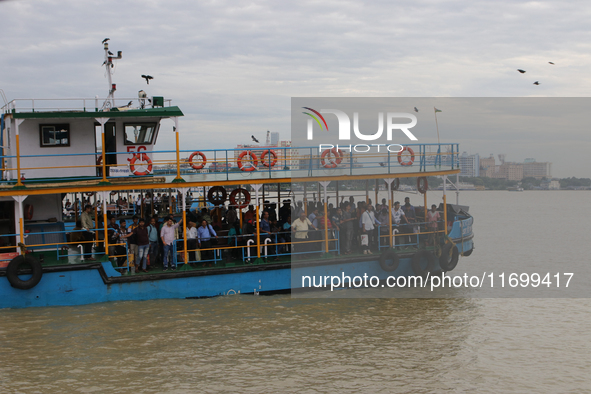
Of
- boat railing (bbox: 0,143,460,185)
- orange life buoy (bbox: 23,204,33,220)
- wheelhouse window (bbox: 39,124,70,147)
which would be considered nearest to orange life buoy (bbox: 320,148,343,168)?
boat railing (bbox: 0,143,460,185)

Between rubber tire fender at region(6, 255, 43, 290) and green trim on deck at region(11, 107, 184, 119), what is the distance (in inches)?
152

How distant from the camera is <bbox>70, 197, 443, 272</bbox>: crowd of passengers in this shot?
14383mm

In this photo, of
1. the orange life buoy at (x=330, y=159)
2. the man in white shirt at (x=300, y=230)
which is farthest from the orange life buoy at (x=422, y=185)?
the man in white shirt at (x=300, y=230)

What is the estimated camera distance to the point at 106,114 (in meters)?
14.7

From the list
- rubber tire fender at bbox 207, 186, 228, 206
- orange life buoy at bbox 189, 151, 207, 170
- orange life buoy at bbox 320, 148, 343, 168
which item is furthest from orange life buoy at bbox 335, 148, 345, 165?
orange life buoy at bbox 189, 151, 207, 170

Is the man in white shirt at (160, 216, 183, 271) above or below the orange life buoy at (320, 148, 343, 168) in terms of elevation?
below

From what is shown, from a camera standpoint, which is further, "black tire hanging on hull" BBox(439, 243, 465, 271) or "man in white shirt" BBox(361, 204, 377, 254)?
"black tire hanging on hull" BBox(439, 243, 465, 271)

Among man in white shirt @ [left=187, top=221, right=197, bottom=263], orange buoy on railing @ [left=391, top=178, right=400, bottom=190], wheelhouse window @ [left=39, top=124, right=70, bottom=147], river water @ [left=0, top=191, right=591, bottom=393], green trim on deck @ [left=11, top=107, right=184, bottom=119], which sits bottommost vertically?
river water @ [left=0, top=191, right=591, bottom=393]

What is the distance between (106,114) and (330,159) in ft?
21.2

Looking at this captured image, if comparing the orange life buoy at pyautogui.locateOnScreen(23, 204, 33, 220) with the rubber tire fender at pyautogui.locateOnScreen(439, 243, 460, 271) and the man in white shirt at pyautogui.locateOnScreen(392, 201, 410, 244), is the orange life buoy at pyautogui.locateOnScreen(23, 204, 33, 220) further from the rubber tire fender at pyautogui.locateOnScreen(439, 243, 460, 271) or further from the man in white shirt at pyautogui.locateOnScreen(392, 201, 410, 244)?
the rubber tire fender at pyautogui.locateOnScreen(439, 243, 460, 271)

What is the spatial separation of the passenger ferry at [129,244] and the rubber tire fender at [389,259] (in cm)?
3

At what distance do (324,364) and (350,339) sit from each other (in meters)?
1.52

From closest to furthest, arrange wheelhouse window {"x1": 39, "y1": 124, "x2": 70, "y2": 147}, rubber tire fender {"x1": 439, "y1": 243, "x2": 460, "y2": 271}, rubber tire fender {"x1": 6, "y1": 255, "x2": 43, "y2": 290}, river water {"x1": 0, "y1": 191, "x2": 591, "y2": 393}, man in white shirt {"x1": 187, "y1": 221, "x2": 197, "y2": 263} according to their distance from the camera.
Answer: river water {"x1": 0, "y1": 191, "x2": 591, "y2": 393} < rubber tire fender {"x1": 6, "y1": 255, "x2": 43, "y2": 290} < man in white shirt {"x1": 187, "y1": 221, "x2": 197, "y2": 263} < wheelhouse window {"x1": 39, "y1": 124, "x2": 70, "y2": 147} < rubber tire fender {"x1": 439, "y1": 243, "x2": 460, "y2": 271}

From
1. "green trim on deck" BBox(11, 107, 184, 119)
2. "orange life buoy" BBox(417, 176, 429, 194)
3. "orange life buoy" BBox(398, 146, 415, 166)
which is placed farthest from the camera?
"orange life buoy" BBox(417, 176, 429, 194)
